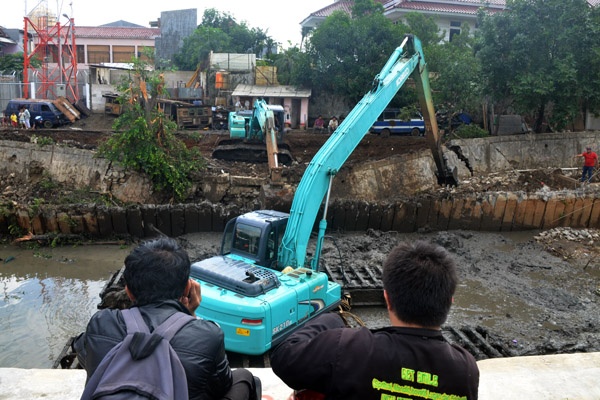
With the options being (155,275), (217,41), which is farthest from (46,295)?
(217,41)

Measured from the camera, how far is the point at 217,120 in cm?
2430

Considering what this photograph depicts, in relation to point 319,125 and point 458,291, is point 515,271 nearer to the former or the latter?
point 458,291

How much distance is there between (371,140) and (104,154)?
10.3 meters

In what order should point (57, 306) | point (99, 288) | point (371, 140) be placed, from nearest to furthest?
point (57, 306) < point (99, 288) < point (371, 140)

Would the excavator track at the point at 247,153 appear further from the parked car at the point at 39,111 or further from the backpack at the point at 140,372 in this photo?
the backpack at the point at 140,372

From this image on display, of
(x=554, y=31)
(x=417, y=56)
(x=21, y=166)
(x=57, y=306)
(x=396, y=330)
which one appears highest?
(x=554, y=31)

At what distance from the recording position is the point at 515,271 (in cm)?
1112

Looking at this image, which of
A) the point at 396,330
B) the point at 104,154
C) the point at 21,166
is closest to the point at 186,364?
the point at 396,330

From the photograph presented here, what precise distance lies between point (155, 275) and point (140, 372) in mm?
564

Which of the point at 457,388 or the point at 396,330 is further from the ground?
the point at 396,330

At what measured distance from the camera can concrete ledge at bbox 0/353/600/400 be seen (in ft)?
14.4

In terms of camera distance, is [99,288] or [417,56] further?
[417,56]

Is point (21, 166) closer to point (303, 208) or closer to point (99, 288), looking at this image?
point (99, 288)

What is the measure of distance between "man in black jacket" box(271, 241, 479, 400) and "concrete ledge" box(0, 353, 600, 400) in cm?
222
